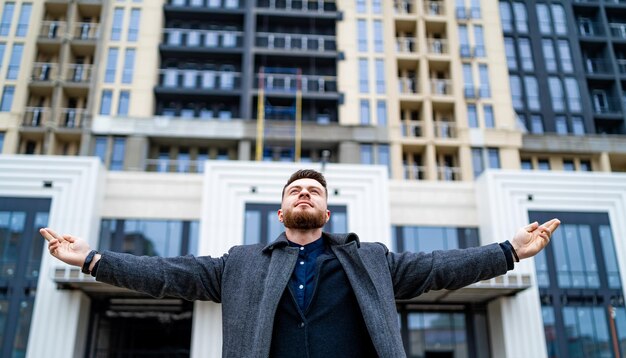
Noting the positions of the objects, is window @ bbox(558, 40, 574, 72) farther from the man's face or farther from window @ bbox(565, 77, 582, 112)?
the man's face

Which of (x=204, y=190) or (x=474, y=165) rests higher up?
(x=474, y=165)

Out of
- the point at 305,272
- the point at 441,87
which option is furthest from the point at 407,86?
the point at 305,272

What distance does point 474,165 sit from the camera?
32.2 metres

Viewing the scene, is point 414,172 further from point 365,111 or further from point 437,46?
point 437,46

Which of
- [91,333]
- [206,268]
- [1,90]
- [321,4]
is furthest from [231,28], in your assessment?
[206,268]

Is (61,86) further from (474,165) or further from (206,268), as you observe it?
(206,268)

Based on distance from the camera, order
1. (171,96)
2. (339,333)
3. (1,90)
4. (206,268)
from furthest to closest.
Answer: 1. (171,96)
2. (1,90)
3. (206,268)
4. (339,333)

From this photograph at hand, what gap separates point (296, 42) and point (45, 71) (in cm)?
1508

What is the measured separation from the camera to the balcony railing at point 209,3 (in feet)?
116

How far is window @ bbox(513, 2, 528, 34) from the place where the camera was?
119 feet

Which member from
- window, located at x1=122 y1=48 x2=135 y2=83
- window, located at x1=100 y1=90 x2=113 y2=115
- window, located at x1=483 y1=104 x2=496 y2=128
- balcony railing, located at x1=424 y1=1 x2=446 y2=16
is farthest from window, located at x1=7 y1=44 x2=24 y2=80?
window, located at x1=483 y1=104 x2=496 y2=128

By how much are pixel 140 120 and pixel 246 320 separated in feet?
99.1

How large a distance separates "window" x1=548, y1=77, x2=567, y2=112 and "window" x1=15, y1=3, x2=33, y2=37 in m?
31.9

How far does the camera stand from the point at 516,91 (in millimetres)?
35469
